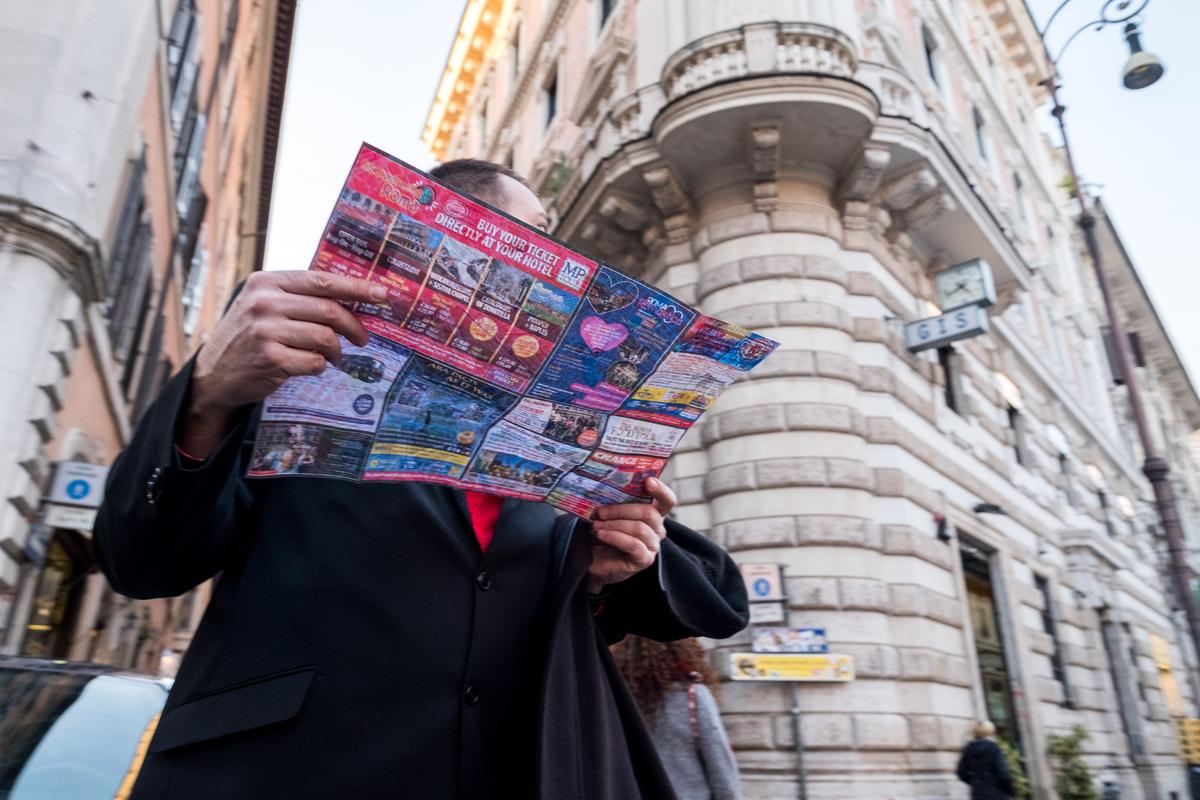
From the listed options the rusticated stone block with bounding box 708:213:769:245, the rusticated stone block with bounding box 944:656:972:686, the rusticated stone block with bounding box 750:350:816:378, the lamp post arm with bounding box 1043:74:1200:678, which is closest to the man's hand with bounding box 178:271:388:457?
the rusticated stone block with bounding box 750:350:816:378

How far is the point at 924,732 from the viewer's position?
8.03m

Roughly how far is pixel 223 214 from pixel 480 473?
2175cm

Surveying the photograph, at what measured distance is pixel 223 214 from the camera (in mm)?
20656

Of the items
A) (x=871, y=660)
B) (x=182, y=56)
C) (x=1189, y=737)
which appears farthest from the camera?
(x=1189, y=737)

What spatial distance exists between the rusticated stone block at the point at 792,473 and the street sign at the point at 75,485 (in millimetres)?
6264

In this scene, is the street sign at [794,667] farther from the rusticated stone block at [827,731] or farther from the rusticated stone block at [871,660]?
the rusticated stone block at [827,731]

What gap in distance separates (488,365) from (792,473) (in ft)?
24.7

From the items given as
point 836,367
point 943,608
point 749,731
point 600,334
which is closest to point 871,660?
point 749,731

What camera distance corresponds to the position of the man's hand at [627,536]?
1522 millimetres

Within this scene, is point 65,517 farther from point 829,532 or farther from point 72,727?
point 829,532

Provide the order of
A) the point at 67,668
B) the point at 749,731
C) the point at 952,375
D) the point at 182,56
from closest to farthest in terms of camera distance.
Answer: the point at 67,668 → the point at 749,731 → the point at 182,56 → the point at 952,375

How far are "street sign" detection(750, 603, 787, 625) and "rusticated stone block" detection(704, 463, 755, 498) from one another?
4.15 ft

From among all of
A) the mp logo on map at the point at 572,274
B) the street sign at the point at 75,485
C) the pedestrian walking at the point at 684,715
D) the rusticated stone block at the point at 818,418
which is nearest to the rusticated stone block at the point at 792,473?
the rusticated stone block at the point at 818,418

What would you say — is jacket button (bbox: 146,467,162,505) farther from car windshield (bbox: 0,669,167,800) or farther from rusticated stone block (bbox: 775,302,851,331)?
rusticated stone block (bbox: 775,302,851,331)
